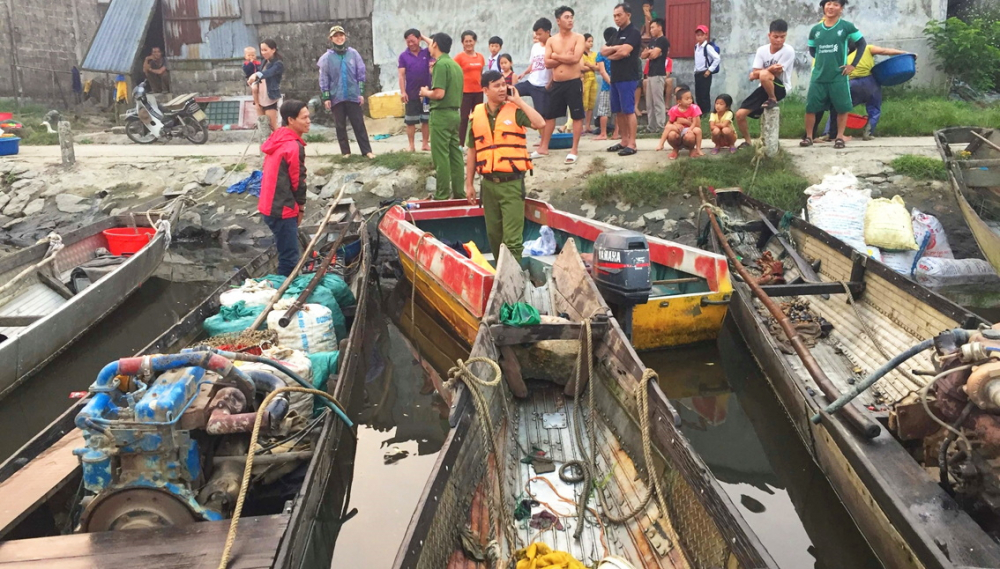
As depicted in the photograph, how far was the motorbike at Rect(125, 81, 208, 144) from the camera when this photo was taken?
48.5ft

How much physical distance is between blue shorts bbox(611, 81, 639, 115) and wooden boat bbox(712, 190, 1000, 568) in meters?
2.35

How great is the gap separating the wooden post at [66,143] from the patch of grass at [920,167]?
44.3 ft

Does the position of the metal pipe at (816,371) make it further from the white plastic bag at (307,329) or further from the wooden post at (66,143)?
the wooden post at (66,143)

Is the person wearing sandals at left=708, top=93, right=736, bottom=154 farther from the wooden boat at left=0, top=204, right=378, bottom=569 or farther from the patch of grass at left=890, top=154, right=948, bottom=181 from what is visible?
the wooden boat at left=0, top=204, right=378, bottom=569

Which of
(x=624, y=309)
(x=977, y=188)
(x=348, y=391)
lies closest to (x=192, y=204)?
(x=348, y=391)

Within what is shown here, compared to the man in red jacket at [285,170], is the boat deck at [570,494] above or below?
below

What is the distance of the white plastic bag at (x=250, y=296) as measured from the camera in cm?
586

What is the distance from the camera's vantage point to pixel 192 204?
11.6 m

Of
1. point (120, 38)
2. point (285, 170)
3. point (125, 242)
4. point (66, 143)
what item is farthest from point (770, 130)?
point (120, 38)

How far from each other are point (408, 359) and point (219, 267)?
16.1ft

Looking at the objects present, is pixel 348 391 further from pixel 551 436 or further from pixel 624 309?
pixel 624 309

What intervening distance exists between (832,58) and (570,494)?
774cm

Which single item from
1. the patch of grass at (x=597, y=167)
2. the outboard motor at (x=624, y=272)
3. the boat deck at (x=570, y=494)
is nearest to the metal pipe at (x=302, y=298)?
the boat deck at (x=570, y=494)

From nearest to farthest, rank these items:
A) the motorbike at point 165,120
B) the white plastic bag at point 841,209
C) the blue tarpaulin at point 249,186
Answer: the white plastic bag at point 841,209 → the blue tarpaulin at point 249,186 → the motorbike at point 165,120
